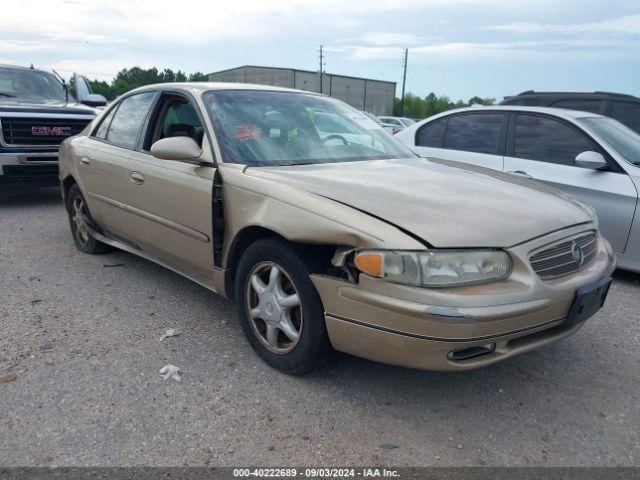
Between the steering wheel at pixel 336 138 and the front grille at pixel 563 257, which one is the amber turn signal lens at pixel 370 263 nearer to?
the front grille at pixel 563 257

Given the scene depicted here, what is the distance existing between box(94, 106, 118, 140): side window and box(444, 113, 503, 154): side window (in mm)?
3449

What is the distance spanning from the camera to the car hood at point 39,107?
724 cm

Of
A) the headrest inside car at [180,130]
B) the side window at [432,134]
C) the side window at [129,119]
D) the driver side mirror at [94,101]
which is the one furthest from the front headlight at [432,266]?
the driver side mirror at [94,101]

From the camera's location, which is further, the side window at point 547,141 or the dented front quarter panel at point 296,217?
the side window at point 547,141

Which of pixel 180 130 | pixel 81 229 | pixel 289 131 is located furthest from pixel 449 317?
pixel 81 229

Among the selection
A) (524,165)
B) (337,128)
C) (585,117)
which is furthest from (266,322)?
(585,117)

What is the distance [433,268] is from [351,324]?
46 centimetres

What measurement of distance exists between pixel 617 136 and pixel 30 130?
6.97 meters

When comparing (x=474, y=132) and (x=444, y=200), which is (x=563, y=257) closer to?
(x=444, y=200)

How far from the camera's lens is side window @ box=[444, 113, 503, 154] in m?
5.68

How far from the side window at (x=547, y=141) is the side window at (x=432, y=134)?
88 cm

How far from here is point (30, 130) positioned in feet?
23.7

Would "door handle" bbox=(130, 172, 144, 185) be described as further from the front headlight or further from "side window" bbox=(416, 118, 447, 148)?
"side window" bbox=(416, 118, 447, 148)

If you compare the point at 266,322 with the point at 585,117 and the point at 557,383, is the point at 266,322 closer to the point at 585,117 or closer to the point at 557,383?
the point at 557,383
